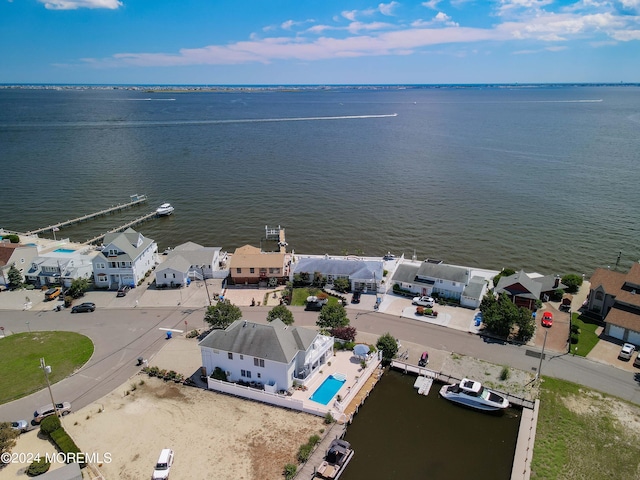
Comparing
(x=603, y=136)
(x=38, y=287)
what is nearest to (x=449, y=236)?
(x=38, y=287)

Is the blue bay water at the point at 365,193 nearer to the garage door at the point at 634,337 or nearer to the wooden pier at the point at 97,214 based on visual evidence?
the wooden pier at the point at 97,214

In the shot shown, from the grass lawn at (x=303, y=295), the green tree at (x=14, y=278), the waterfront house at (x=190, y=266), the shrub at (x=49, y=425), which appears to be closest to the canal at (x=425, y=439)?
the grass lawn at (x=303, y=295)

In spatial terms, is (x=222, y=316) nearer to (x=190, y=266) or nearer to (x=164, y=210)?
(x=190, y=266)

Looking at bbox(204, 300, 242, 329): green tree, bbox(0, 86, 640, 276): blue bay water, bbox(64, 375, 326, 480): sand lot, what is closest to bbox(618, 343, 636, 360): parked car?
bbox(0, 86, 640, 276): blue bay water

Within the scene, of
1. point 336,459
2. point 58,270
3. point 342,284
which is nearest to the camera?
point 336,459

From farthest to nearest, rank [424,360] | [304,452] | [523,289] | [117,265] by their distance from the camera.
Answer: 1. [117,265]
2. [523,289]
3. [424,360]
4. [304,452]

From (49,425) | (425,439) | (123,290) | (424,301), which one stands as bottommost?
(425,439)

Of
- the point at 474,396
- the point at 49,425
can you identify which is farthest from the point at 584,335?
the point at 49,425

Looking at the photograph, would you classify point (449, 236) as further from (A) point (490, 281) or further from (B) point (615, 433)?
(B) point (615, 433)
